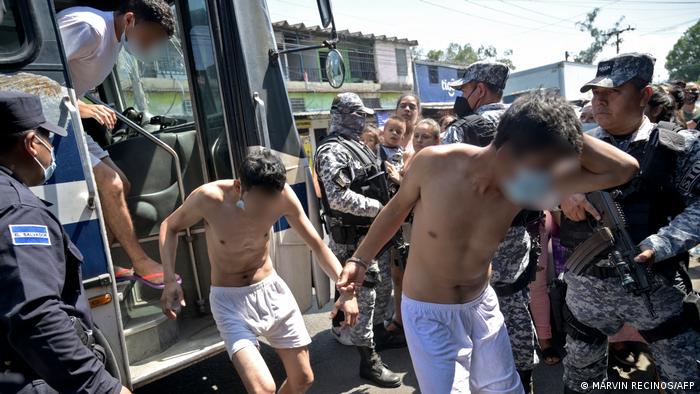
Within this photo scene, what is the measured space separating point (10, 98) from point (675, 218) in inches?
113

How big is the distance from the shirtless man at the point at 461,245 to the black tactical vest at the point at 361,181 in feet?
4.78

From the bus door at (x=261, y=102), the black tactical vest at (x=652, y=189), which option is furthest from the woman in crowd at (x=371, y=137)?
the black tactical vest at (x=652, y=189)

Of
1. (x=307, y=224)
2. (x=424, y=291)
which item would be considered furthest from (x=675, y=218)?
(x=307, y=224)

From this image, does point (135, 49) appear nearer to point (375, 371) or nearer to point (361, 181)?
point (361, 181)

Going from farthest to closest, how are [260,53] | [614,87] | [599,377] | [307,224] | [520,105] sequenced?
[260,53], [307,224], [599,377], [614,87], [520,105]

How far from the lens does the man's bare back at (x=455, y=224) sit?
1.94 metres

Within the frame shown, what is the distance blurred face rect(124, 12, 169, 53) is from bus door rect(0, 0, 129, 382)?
2.30 feet

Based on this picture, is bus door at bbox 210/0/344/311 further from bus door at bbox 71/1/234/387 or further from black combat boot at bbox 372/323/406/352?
black combat boot at bbox 372/323/406/352

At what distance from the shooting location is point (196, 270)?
3.56m

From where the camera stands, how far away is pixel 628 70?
96.0 inches

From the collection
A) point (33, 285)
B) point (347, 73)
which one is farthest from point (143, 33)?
point (347, 73)

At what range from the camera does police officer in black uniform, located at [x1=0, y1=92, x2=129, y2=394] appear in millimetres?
1373

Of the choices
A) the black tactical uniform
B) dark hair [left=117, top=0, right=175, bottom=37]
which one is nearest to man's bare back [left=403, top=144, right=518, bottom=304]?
the black tactical uniform

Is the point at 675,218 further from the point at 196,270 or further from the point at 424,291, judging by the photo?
the point at 196,270
